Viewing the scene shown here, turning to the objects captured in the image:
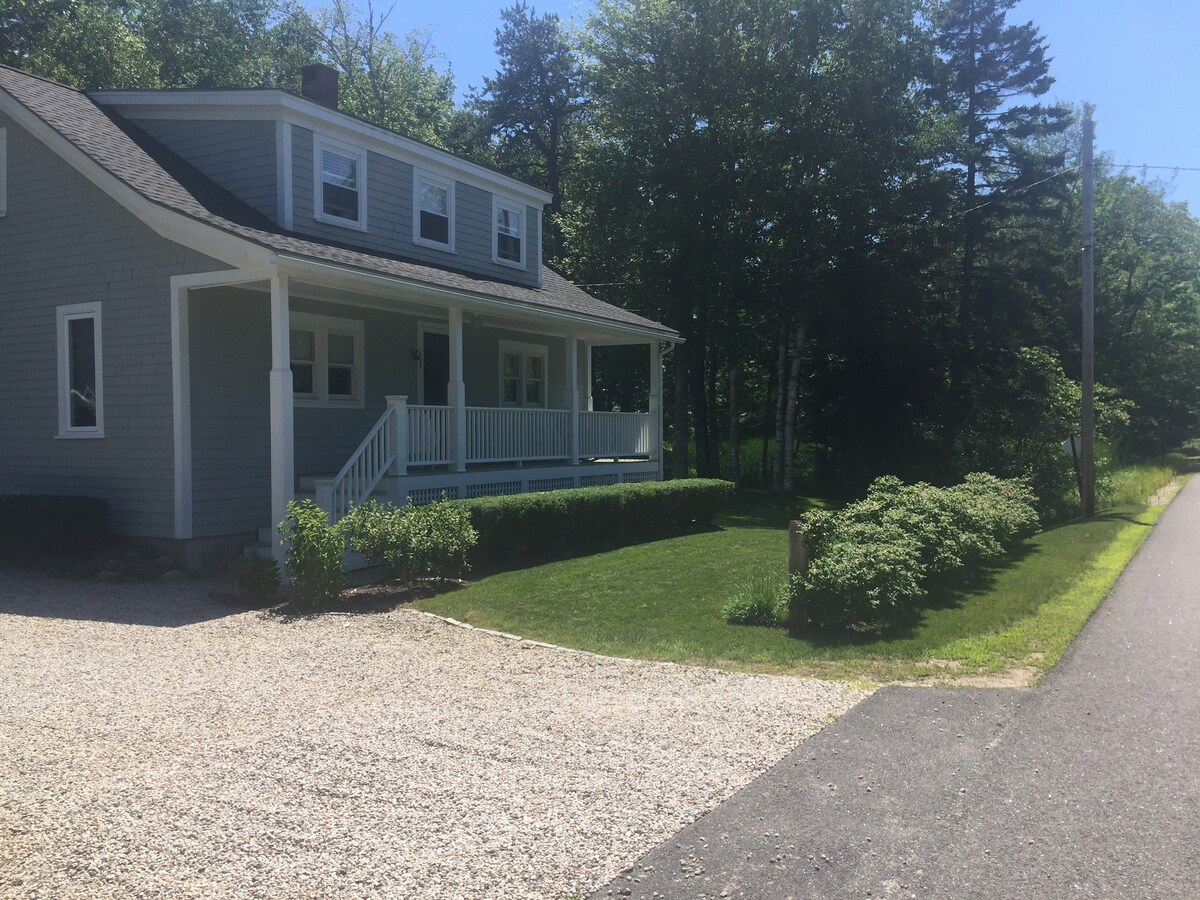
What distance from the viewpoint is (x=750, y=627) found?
933 cm

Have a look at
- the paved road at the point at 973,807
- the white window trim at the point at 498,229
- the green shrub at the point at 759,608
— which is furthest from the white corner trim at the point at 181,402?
the paved road at the point at 973,807

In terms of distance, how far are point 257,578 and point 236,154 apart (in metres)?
7.13

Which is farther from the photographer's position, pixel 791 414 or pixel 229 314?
pixel 791 414

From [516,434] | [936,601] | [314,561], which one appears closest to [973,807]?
[936,601]

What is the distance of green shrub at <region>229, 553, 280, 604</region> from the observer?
1094 centimetres

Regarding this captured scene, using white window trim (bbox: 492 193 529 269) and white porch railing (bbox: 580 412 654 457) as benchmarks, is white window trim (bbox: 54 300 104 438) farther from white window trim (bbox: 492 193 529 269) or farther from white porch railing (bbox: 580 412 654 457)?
white porch railing (bbox: 580 412 654 457)

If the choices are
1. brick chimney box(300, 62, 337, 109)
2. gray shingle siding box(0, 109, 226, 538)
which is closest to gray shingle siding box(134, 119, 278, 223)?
gray shingle siding box(0, 109, 226, 538)

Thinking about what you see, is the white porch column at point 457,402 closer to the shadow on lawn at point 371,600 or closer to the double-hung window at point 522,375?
the shadow on lawn at point 371,600

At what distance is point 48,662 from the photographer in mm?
7926

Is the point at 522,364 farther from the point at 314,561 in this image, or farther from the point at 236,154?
the point at 314,561

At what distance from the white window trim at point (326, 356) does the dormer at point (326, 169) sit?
1.23 m

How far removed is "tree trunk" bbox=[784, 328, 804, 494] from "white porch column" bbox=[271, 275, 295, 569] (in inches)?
758

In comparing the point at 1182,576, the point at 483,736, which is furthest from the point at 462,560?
the point at 1182,576

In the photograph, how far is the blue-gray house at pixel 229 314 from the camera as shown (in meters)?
12.5
